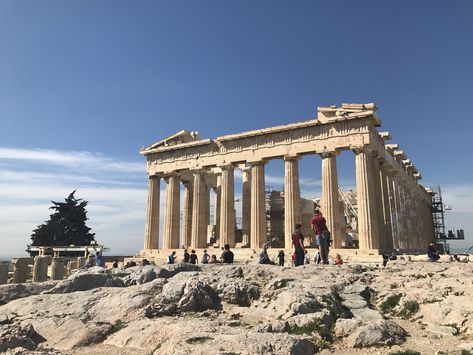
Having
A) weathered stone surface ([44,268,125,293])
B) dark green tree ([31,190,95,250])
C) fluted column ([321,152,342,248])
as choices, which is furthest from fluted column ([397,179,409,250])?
dark green tree ([31,190,95,250])

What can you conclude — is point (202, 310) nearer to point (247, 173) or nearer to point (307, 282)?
point (307, 282)

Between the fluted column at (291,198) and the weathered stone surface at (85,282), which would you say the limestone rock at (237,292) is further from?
the fluted column at (291,198)

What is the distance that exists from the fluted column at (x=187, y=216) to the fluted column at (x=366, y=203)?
18.9m

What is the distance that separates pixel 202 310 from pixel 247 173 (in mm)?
29729

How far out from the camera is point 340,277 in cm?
1388

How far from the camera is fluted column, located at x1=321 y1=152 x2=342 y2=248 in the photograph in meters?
30.3

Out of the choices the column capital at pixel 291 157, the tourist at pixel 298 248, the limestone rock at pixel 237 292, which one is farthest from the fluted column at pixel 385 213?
the limestone rock at pixel 237 292

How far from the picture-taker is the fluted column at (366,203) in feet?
95.4

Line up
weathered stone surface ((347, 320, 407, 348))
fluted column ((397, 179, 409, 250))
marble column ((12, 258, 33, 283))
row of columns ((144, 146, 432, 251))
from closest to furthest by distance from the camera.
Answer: weathered stone surface ((347, 320, 407, 348)) < marble column ((12, 258, 33, 283)) < row of columns ((144, 146, 432, 251)) < fluted column ((397, 179, 409, 250))

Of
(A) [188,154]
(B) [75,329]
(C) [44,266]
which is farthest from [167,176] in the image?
(B) [75,329]

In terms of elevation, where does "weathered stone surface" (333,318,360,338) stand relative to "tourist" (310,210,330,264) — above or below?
below

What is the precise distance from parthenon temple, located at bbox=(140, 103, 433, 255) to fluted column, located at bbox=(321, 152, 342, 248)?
2.9 inches

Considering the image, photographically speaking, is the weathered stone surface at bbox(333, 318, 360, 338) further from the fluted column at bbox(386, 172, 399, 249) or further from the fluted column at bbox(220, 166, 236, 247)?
the fluted column at bbox(386, 172, 399, 249)

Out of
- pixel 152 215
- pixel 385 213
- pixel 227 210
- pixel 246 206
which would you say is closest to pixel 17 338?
pixel 227 210
